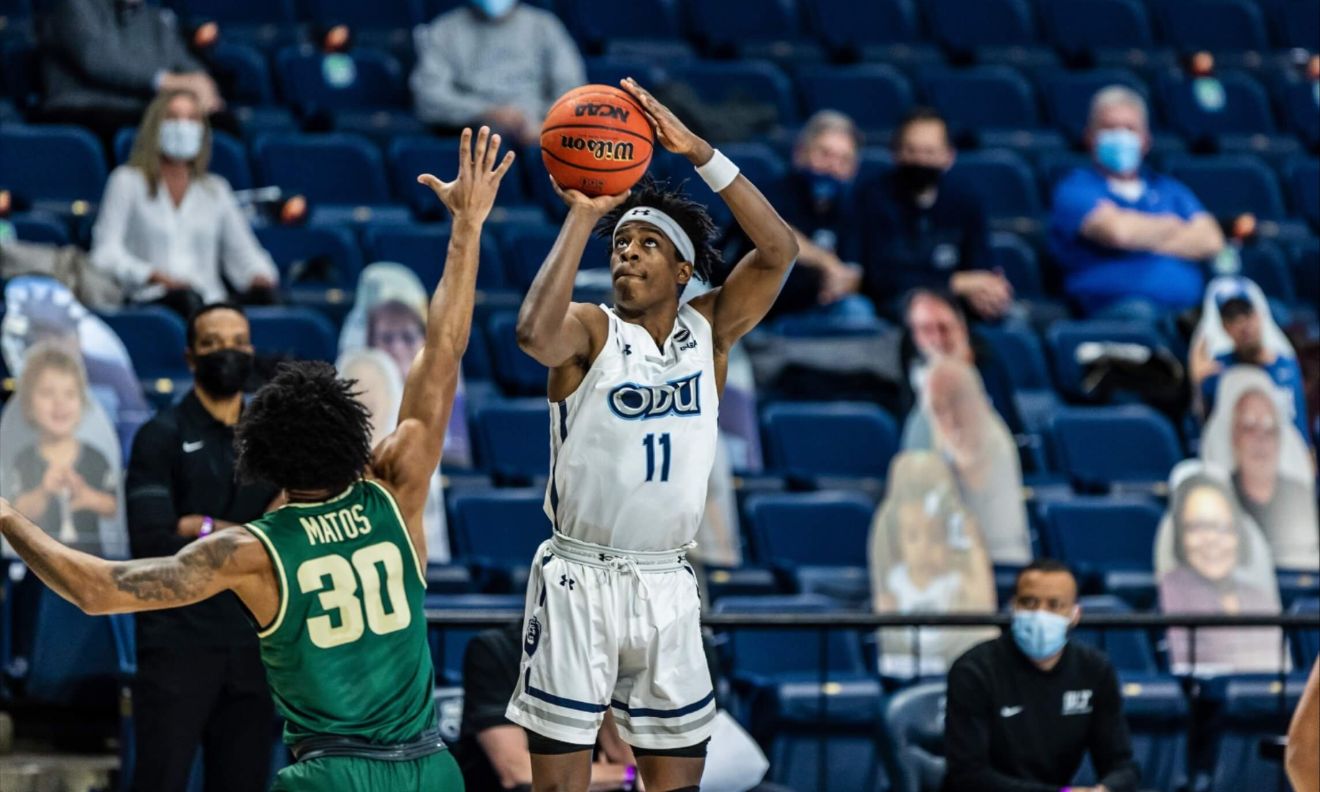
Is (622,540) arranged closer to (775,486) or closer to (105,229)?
(775,486)

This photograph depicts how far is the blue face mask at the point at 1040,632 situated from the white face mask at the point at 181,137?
12.6 feet

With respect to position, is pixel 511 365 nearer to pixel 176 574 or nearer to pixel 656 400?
pixel 656 400

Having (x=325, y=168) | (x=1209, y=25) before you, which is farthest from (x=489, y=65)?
(x=1209, y=25)

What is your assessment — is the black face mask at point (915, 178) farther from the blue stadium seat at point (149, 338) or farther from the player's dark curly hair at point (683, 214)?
the player's dark curly hair at point (683, 214)

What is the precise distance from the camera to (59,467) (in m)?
6.89

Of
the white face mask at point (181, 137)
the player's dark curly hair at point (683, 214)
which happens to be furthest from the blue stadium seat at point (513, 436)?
the player's dark curly hair at point (683, 214)

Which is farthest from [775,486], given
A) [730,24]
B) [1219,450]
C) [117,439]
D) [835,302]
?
[730,24]

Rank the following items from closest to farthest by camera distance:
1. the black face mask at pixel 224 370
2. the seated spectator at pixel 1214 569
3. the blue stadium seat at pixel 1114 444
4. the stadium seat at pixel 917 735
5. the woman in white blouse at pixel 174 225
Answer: the black face mask at pixel 224 370 < the stadium seat at pixel 917 735 < the seated spectator at pixel 1214 569 < the woman in white blouse at pixel 174 225 < the blue stadium seat at pixel 1114 444

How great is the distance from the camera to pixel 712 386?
15.5ft

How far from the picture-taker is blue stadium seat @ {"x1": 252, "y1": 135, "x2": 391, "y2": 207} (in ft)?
30.6

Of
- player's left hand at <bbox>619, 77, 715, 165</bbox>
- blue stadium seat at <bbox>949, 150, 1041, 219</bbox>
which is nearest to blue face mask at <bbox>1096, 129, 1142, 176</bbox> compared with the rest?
blue stadium seat at <bbox>949, 150, 1041, 219</bbox>

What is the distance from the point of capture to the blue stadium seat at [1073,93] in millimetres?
11188

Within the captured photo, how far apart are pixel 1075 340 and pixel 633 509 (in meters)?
4.96

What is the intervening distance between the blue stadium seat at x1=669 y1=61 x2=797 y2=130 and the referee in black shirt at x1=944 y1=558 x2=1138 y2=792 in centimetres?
459
